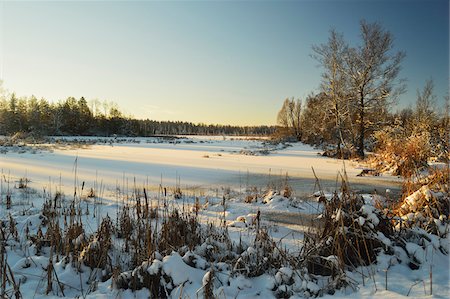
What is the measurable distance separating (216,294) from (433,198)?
357cm

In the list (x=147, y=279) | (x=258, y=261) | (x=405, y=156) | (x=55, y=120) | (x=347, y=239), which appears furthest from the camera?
(x=55, y=120)

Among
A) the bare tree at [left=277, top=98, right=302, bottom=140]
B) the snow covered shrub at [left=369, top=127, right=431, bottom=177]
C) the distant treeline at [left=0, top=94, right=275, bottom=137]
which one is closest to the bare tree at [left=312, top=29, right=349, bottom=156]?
the snow covered shrub at [left=369, top=127, right=431, bottom=177]

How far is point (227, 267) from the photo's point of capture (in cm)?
293

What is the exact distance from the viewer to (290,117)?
57.7 meters

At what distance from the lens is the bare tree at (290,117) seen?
54697mm

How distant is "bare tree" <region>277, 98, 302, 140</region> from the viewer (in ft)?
179

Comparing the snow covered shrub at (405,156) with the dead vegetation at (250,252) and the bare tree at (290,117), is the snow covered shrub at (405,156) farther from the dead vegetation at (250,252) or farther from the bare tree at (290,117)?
the bare tree at (290,117)

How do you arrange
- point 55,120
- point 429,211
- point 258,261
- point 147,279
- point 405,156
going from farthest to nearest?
point 55,120 → point 405,156 → point 429,211 → point 258,261 → point 147,279

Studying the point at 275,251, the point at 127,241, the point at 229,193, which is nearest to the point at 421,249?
the point at 275,251

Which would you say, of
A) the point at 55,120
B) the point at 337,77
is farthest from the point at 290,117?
the point at 55,120

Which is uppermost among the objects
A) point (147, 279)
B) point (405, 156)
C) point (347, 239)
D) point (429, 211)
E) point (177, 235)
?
point (405, 156)

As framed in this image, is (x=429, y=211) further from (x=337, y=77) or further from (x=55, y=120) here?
(x=55, y=120)

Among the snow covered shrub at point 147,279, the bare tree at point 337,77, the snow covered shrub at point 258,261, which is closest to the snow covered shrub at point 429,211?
the snow covered shrub at point 258,261

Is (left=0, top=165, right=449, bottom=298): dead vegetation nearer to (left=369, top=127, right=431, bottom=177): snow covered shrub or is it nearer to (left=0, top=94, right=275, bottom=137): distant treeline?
(left=369, top=127, right=431, bottom=177): snow covered shrub
